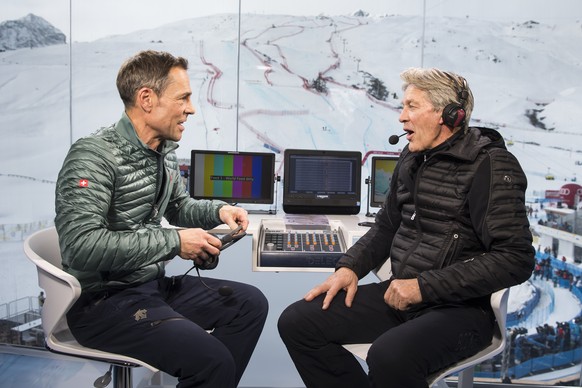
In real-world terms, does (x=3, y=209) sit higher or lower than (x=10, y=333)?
higher

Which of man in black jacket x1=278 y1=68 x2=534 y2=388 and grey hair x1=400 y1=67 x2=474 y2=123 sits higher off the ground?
grey hair x1=400 y1=67 x2=474 y2=123

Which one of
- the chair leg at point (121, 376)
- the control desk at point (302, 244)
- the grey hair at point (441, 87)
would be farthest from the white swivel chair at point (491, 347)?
the chair leg at point (121, 376)

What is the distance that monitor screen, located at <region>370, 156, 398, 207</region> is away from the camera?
3.05 meters

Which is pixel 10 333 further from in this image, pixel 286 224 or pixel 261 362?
pixel 286 224

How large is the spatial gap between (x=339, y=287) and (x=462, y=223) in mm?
493

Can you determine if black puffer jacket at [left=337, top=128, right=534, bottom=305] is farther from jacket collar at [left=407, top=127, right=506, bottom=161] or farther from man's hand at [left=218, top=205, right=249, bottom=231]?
man's hand at [left=218, top=205, right=249, bottom=231]

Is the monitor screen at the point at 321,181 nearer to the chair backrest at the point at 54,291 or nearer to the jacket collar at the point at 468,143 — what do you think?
the jacket collar at the point at 468,143

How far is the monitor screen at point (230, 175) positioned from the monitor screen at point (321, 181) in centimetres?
13

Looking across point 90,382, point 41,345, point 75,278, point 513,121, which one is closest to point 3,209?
point 41,345

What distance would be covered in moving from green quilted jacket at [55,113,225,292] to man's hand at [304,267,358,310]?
57 centimetres

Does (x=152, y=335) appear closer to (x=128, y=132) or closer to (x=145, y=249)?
(x=145, y=249)

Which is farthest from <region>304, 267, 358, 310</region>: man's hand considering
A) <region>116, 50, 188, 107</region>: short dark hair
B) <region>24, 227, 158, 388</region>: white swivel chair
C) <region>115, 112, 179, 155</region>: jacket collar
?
<region>116, 50, 188, 107</region>: short dark hair

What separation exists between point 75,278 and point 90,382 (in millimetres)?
1590

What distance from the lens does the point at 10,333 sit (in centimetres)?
331
